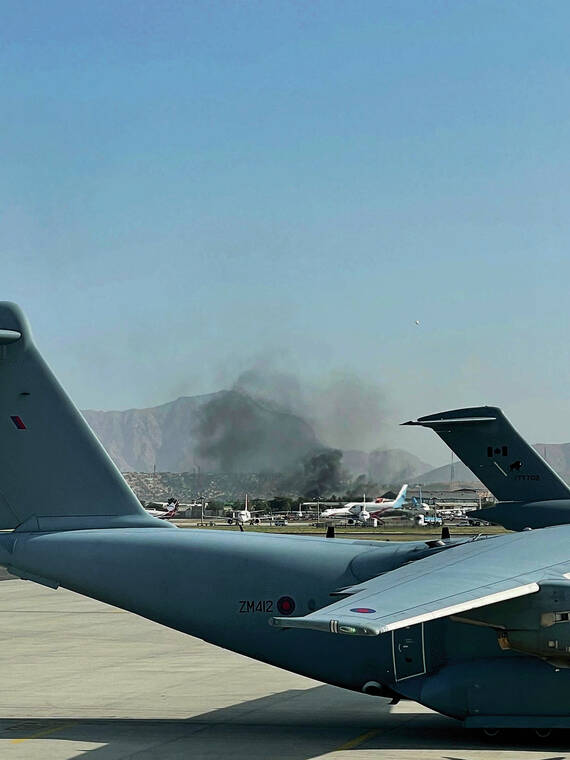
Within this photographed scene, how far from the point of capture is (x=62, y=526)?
16.2 m

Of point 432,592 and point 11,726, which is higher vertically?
point 432,592

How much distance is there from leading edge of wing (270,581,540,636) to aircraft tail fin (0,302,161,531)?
6378 mm

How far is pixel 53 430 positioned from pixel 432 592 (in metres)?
7.21

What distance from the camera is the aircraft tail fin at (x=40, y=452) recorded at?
639 inches

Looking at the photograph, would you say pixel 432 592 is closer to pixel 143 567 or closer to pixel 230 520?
pixel 143 567

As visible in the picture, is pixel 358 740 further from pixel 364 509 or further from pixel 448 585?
pixel 364 509

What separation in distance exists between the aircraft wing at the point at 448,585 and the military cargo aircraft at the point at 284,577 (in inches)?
1.4

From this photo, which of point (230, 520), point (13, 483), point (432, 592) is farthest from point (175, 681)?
point (230, 520)

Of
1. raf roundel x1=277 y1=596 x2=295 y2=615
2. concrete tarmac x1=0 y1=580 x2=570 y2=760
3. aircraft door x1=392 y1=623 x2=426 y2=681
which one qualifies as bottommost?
concrete tarmac x1=0 y1=580 x2=570 y2=760

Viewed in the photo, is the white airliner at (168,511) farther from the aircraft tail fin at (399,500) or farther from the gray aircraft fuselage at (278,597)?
the gray aircraft fuselage at (278,597)

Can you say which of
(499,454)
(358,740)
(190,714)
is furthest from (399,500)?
(358,740)

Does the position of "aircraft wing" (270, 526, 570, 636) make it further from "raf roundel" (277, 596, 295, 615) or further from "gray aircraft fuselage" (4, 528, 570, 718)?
"raf roundel" (277, 596, 295, 615)

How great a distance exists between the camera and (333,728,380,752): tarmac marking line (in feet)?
43.6

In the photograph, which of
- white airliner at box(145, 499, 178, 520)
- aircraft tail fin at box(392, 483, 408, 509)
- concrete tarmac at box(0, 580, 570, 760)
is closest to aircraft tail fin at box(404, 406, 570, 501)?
concrete tarmac at box(0, 580, 570, 760)
